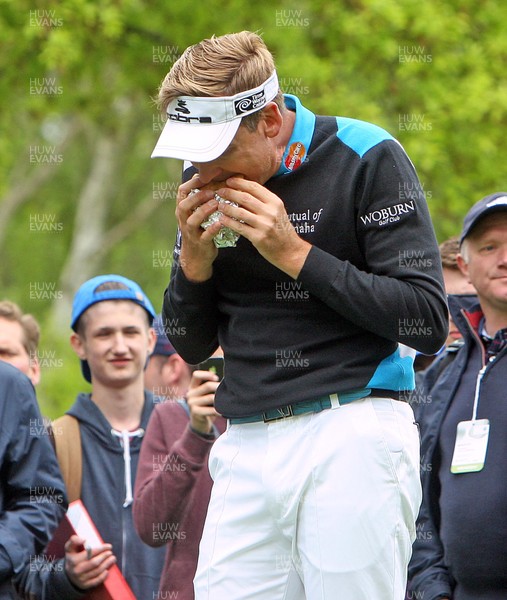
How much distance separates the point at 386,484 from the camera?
3.50 metres

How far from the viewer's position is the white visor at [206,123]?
11.7ft

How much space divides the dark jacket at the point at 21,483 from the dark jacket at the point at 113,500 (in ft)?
2.58

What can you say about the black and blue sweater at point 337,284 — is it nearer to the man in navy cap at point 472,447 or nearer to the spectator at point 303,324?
the spectator at point 303,324

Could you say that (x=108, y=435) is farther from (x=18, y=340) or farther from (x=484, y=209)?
(x=484, y=209)

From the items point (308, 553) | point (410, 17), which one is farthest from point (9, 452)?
point (410, 17)

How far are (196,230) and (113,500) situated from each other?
7.55 feet

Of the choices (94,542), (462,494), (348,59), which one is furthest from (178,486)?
(348,59)

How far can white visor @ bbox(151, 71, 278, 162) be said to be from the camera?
3578 millimetres

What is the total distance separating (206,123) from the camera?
3613 millimetres

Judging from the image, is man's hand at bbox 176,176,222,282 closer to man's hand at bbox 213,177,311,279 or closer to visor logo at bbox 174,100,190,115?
man's hand at bbox 213,177,311,279

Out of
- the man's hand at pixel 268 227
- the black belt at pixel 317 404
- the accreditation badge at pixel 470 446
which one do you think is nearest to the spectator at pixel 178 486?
the accreditation badge at pixel 470 446

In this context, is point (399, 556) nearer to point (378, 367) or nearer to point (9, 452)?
point (378, 367)

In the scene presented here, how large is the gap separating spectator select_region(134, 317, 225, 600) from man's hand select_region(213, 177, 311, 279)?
139 cm

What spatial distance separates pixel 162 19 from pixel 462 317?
9664 millimetres
